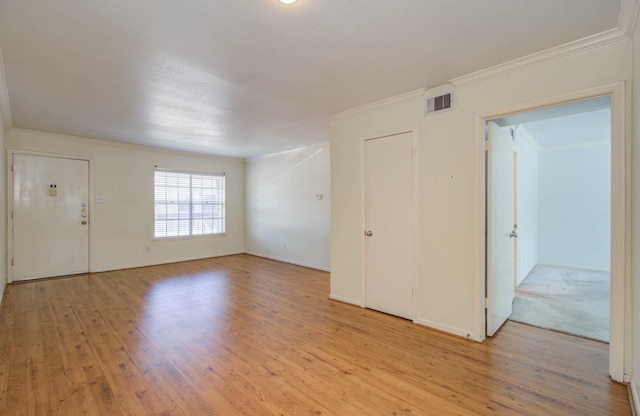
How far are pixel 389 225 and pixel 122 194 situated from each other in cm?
542

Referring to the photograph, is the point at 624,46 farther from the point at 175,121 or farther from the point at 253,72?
the point at 175,121

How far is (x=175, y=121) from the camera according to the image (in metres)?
4.32

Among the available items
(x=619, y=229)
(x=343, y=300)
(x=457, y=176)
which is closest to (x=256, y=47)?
(x=457, y=176)

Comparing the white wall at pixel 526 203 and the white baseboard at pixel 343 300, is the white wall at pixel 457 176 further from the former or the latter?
the white wall at pixel 526 203

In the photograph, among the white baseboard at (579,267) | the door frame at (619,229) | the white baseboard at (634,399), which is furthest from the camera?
the white baseboard at (579,267)

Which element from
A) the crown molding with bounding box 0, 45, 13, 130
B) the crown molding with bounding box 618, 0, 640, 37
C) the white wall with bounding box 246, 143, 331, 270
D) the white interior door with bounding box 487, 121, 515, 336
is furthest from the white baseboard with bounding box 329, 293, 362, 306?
the crown molding with bounding box 0, 45, 13, 130

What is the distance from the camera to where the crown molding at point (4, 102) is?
110 inches

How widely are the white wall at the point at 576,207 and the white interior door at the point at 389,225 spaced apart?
5261 mm

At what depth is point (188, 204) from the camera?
7.02 m

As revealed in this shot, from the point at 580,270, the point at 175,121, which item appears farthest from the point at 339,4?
the point at 580,270

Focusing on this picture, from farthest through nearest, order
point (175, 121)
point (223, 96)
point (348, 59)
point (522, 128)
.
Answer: point (522, 128) → point (175, 121) → point (223, 96) → point (348, 59)

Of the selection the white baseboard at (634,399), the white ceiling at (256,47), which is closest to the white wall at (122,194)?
the white ceiling at (256,47)

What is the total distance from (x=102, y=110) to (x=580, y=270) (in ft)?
28.5

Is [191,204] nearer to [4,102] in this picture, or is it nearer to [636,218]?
[4,102]
